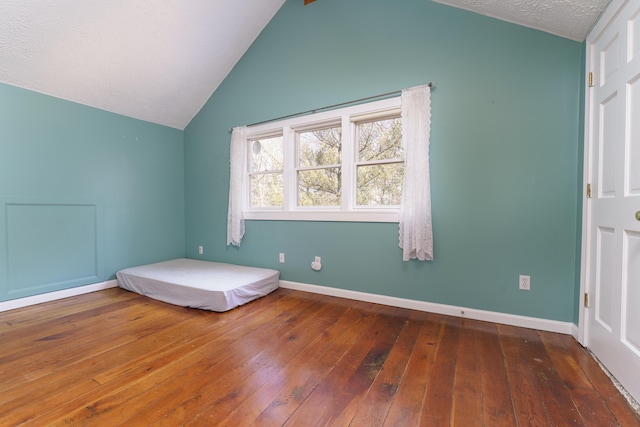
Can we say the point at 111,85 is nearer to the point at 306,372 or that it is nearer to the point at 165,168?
the point at 165,168

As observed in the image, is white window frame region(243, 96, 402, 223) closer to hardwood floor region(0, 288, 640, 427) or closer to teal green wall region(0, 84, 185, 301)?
hardwood floor region(0, 288, 640, 427)

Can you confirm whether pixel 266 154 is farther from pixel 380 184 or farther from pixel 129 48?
pixel 129 48

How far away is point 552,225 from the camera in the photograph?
199 centimetres

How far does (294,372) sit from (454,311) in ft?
4.98

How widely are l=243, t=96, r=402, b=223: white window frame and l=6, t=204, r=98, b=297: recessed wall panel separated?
1.75m

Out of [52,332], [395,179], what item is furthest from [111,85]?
[395,179]

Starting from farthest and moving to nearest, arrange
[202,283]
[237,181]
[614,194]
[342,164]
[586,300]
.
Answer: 1. [237,181]
2. [342,164]
3. [202,283]
4. [586,300]
5. [614,194]

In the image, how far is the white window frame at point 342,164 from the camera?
2.57 metres

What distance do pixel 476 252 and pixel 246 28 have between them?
345 centimetres

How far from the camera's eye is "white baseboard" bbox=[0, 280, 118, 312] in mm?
2444

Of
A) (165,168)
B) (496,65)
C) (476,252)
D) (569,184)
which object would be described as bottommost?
(476,252)

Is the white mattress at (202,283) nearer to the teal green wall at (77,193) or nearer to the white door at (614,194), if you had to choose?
the teal green wall at (77,193)

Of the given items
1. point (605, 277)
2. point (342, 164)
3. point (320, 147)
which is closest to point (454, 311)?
point (605, 277)

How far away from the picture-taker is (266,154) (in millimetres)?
3416
